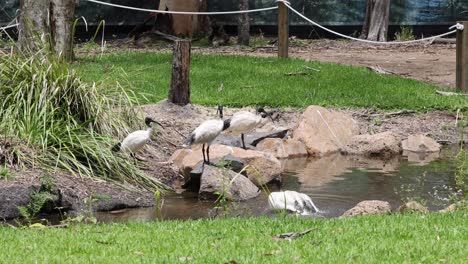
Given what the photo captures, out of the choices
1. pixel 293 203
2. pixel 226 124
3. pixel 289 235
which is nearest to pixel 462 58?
pixel 226 124

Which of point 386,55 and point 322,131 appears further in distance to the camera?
point 386,55

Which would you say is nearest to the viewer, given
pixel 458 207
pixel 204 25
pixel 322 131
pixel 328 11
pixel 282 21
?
pixel 458 207

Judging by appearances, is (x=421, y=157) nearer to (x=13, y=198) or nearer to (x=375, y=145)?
(x=375, y=145)

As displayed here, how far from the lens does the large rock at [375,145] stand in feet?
39.9

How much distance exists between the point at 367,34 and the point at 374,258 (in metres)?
16.5

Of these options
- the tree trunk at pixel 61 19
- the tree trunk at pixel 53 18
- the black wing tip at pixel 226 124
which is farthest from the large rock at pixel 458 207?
the tree trunk at pixel 61 19

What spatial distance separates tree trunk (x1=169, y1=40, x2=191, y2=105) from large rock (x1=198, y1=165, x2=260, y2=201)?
9.96ft

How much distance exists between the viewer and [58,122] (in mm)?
10289

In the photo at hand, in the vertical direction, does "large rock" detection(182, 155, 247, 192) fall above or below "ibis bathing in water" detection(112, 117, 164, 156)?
below

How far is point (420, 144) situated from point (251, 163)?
9.41 feet

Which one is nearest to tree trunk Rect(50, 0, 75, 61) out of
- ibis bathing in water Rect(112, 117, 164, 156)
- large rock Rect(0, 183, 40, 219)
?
ibis bathing in water Rect(112, 117, 164, 156)

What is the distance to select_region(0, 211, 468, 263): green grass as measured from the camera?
5.77m

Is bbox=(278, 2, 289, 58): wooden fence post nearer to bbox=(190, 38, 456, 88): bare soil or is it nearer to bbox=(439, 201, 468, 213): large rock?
bbox=(190, 38, 456, 88): bare soil

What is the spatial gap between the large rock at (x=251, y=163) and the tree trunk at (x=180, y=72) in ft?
6.94
